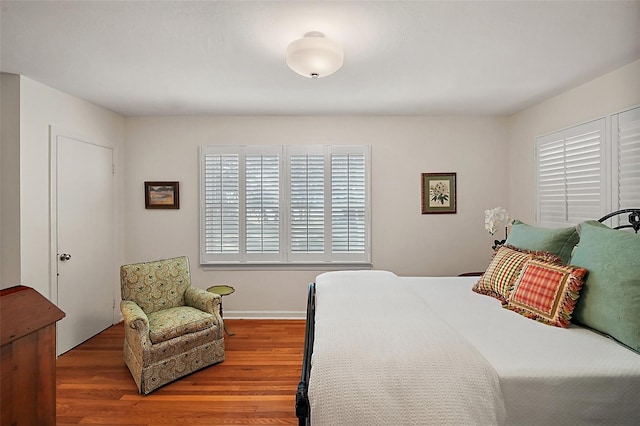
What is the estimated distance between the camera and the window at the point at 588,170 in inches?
96.3

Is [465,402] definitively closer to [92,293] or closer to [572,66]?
[572,66]

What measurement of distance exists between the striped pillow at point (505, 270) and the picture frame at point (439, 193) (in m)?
1.52

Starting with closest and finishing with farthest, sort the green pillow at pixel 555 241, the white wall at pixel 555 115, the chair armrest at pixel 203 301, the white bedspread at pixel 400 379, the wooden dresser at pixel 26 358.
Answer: the wooden dresser at pixel 26 358 < the white bedspread at pixel 400 379 < the green pillow at pixel 555 241 < the white wall at pixel 555 115 < the chair armrest at pixel 203 301

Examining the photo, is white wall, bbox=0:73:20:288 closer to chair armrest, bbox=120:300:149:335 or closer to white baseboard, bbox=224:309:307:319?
chair armrest, bbox=120:300:149:335

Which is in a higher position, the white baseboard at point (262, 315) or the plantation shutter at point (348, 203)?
the plantation shutter at point (348, 203)

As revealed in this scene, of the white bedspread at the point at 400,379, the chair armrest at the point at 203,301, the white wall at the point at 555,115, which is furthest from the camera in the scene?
the chair armrest at the point at 203,301

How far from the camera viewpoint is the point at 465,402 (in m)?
1.19

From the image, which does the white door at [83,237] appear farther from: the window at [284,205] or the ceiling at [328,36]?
the window at [284,205]

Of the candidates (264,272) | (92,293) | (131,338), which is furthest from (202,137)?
(131,338)

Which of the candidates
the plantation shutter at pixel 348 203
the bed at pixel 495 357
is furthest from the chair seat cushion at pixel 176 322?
the plantation shutter at pixel 348 203

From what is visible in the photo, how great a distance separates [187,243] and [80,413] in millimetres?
2016

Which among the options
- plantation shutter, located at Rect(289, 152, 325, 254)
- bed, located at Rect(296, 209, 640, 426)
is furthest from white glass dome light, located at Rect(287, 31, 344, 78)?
plantation shutter, located at Rect(289, 152, 325, 254)

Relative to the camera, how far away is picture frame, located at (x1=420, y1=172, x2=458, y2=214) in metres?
3.90

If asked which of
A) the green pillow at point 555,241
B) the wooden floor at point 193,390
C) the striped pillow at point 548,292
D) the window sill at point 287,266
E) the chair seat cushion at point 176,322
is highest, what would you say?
the green pillow at point 555,241
